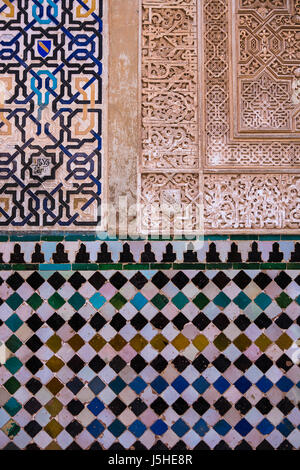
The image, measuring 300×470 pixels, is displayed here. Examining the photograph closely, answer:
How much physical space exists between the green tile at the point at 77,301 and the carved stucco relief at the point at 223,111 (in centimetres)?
49

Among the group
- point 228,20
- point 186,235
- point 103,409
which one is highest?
point 228,20

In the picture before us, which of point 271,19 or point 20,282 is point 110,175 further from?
point 271,19

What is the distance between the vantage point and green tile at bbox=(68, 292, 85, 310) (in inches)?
108

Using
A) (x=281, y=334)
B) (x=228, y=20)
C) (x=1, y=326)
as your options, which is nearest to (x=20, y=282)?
(x=1, y=326)

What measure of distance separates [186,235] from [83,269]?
534 mm

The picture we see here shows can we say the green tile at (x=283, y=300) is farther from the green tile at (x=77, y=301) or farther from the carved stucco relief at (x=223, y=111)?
the green tile at (x=77, y=301)

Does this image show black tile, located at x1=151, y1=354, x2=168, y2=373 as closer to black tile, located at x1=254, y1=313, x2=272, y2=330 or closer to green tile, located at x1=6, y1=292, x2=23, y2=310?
black tile, located at x1=254, y1=313, x2=272, y2=330

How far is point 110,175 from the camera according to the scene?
2.83 meters

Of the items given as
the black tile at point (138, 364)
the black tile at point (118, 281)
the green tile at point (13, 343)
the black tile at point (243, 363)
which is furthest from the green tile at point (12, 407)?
the black tile at point (243, 363)

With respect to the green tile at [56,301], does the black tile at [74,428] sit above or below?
below

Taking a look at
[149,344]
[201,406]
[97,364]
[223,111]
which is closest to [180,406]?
[201,406]

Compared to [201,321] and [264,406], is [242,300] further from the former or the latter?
[264,406]

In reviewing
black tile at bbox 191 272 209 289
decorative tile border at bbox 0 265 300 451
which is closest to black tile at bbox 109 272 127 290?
decorative tile border at bbox 0 265 300 451

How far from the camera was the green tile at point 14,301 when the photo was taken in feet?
8.99
